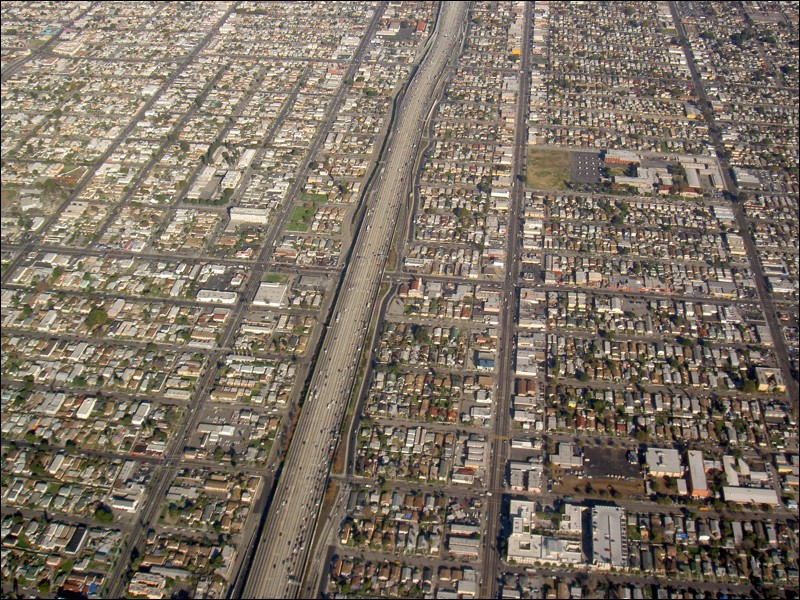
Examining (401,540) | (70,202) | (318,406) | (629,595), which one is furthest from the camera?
(70,202)

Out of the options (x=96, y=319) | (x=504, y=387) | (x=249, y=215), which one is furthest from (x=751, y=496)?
(x=96, y=319)

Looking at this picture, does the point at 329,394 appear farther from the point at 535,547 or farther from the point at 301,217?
the point at 301,217

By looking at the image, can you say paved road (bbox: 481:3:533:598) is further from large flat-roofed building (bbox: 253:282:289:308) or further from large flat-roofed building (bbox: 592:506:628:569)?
large flat-roofed building (bbox: 253:282:289:308)

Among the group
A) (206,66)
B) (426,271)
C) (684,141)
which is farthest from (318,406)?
(206,66)

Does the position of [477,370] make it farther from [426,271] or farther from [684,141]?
[684,141]

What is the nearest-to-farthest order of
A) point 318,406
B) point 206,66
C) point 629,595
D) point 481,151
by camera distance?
1. point 629,595
2. point 318,406
3. point 481,151
4. point 206,66

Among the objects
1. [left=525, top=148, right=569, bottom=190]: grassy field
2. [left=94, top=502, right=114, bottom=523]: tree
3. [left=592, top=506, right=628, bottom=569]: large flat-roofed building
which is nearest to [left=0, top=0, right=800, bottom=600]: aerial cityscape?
[left=592, top=506, right=628, bottom=569]: large flat-roofed building

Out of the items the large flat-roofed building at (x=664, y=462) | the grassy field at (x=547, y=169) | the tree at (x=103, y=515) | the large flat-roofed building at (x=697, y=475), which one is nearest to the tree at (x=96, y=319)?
the tree at (x=103, y=515)
